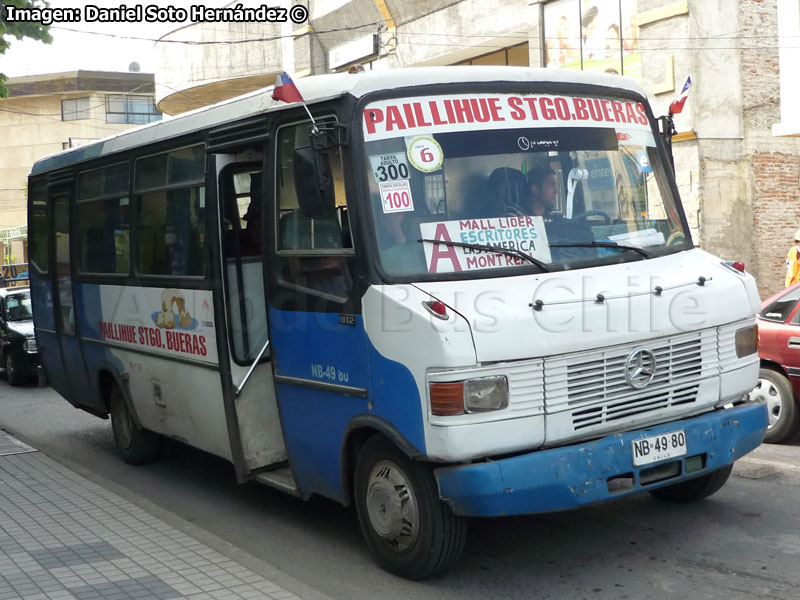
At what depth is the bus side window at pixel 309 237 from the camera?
5422 millimetres

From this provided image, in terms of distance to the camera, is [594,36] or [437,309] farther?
[594,36]

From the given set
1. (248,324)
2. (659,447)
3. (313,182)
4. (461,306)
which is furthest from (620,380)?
(248,324)

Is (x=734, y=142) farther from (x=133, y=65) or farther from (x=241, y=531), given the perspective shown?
(x=133, y=65)

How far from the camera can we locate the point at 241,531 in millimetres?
6668

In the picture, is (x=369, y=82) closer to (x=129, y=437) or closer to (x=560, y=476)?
(x=560, y=476)

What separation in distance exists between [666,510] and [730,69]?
13145 millimetres

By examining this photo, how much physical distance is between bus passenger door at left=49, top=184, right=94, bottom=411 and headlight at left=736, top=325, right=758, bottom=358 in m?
5.98

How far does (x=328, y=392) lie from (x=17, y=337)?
11653 mm

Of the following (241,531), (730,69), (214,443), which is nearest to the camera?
(241,531)

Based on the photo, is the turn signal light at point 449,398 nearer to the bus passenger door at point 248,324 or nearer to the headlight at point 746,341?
the headlight at point 746,341

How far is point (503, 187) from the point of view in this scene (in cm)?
549

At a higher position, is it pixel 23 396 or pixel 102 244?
pixel 102 244

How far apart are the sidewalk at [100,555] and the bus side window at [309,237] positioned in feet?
5.30

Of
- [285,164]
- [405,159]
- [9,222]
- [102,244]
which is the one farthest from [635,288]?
[9,222]
